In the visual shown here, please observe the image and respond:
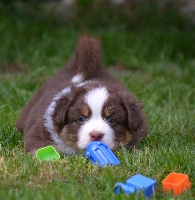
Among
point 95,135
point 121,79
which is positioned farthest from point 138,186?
point 121,79

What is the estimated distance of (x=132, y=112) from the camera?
19.6ft

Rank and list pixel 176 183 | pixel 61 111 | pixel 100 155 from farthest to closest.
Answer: pixel 61 111, pixel 100 155, pixel 176 183

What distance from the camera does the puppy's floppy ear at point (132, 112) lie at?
5930 millimetres

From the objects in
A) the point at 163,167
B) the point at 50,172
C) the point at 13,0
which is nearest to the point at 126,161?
the point at 163,167

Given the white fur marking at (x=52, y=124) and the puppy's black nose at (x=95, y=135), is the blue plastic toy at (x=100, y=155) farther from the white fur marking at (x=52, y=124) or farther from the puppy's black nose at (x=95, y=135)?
the white fur marking at (x=52, y=124)

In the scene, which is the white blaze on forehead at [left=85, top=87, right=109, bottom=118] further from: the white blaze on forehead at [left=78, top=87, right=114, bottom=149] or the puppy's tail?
the puppy's tail

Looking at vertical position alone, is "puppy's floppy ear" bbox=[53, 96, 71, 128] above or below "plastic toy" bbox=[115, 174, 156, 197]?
above

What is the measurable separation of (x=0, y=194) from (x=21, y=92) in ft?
12.1

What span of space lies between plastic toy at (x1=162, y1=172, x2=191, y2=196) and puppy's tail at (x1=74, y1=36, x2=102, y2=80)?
1.94 m

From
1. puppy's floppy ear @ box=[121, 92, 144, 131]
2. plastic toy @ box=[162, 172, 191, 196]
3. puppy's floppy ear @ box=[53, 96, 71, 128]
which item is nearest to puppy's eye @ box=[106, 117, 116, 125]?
puppy's floppy ear @ box=[121, 92, 144, 131]

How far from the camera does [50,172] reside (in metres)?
4.99

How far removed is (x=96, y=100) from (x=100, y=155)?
1.83ft

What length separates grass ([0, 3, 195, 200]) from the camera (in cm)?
486

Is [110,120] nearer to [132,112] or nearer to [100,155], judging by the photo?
[132,112]
